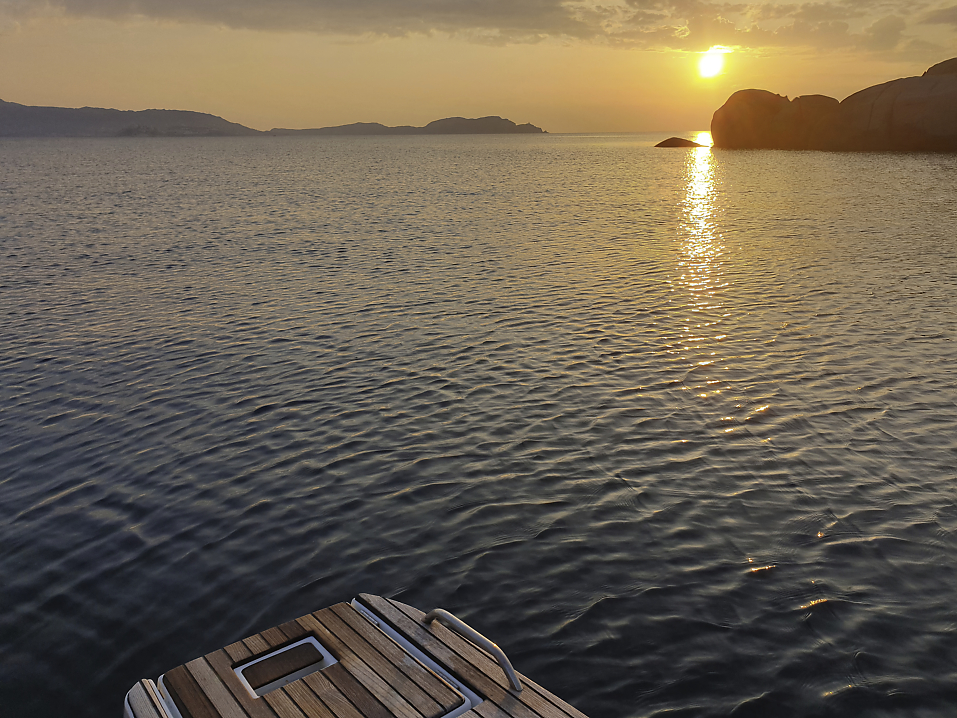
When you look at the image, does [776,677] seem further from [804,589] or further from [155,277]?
[155,277]

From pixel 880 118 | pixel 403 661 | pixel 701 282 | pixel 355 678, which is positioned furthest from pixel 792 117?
pixel 355 678

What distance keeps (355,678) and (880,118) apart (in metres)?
183

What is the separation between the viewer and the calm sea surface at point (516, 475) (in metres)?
8.94

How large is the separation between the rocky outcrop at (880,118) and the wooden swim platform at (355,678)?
6661 inches

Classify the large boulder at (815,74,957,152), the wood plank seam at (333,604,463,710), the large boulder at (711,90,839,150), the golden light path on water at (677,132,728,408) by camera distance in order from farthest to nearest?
the large boulder at (711,90,839,150) < the large boulder at (815,74,957,152) < the golden light path on water at (677,132,728,408) < the wood plank seam at (333,604,463,710)

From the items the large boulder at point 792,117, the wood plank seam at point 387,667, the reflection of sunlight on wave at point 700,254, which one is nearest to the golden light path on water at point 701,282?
the reflection of sunlight on wave at point 700,254

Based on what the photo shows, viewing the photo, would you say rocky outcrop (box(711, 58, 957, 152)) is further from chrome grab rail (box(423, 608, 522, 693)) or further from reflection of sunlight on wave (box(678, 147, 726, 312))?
chrome grab rail (box(423, 608, 522, 693))

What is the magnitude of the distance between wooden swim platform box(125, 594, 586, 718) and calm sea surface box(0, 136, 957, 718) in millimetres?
1865

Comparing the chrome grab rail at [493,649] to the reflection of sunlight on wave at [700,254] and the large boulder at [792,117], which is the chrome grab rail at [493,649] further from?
the large boulder at [792,117]

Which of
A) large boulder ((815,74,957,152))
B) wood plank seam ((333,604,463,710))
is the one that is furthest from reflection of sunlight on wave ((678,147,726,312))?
large boulder ((815,74,957,152))

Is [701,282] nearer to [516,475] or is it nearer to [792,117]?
[516,475]

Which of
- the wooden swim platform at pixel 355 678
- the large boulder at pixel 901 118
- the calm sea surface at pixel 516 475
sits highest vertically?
the large boulder at pixel 901 118

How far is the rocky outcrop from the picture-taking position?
139 m

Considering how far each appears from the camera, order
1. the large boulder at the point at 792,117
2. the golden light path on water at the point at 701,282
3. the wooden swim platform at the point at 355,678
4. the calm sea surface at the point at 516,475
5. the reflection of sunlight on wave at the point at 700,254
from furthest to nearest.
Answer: the large boulder at the point at 792,117, the reflection of sunlight on wave at the point at 700,254, the golden light path on water at the point at 701,282, the calm sea surface at the point at 516,475, the wooden swim platform at the point at 355,678
